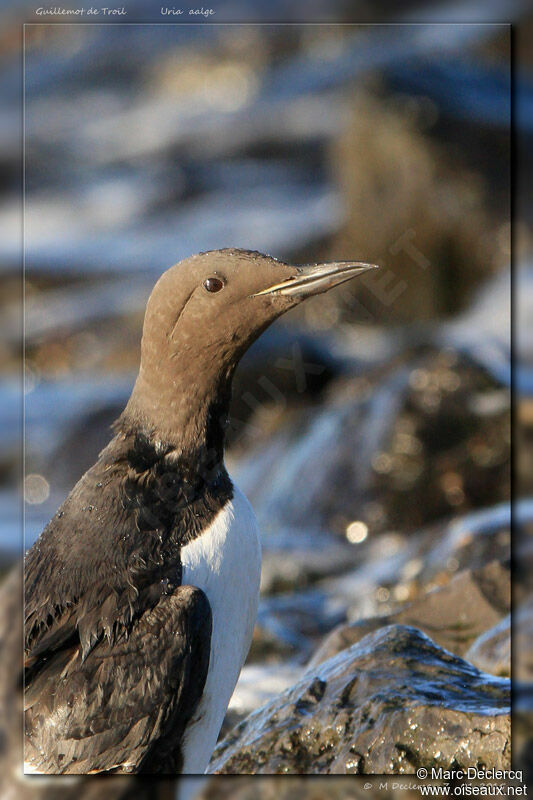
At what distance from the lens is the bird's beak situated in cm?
319

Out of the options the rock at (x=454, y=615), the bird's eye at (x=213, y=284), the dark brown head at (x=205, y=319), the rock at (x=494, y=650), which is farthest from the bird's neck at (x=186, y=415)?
the rock at (x=494, y=650)

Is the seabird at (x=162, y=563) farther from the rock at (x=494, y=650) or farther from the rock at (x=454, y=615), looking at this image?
the rock at (x=494, y=650)

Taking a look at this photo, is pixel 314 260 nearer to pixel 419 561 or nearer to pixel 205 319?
pixel 419 561

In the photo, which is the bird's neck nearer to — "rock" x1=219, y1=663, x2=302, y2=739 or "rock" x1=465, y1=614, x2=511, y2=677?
"rock" x1=219, y1=663, x2=302, y2=739

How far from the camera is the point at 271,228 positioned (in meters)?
11.7

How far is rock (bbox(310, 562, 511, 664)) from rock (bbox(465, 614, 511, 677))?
85 mm

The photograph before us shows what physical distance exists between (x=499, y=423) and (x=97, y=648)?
167 inches

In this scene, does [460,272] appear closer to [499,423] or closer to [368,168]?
[368,168]

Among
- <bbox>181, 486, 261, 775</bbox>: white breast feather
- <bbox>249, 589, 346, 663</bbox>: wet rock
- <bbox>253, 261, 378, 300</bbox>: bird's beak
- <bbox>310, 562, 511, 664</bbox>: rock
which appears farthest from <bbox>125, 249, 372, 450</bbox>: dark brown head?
<bbox>249, 589, 346, 663</bbox>: wet rock

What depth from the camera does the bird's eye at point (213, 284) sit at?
3293 millimetres

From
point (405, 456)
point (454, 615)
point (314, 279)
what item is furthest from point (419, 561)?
point (314, 279)

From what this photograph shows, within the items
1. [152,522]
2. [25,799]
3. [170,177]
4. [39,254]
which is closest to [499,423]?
[152,522]

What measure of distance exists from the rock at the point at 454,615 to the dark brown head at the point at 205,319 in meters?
1.45

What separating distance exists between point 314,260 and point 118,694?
26.7 feet
